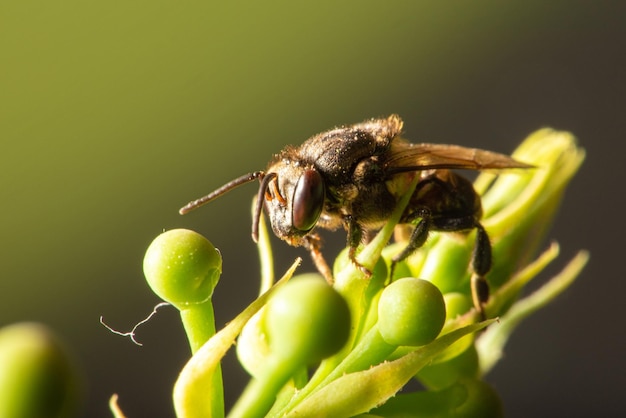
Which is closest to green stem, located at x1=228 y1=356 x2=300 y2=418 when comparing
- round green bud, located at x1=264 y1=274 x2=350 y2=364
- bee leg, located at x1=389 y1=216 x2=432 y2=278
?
round green bud, located at x1=264 y1=274 x2=350 y2=364

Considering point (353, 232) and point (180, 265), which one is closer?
point (180, 265)

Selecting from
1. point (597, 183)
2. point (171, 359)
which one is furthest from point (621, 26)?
point (171, 359)

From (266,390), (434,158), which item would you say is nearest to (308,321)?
(266,390)

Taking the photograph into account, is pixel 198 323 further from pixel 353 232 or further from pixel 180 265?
pixel 353 232

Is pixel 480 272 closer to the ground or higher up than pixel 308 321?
closer to the ground

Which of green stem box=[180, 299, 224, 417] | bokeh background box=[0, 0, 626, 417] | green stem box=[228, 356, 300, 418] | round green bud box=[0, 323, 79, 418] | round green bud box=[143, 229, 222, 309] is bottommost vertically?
bokeh background box=[0, 0, 626, 417]

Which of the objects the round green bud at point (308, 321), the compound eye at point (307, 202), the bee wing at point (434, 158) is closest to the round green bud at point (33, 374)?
the round green bud at point (308, 321)

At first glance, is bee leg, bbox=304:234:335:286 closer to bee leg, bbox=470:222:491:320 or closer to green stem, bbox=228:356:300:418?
bee leg, bbox=470:222:491:320
